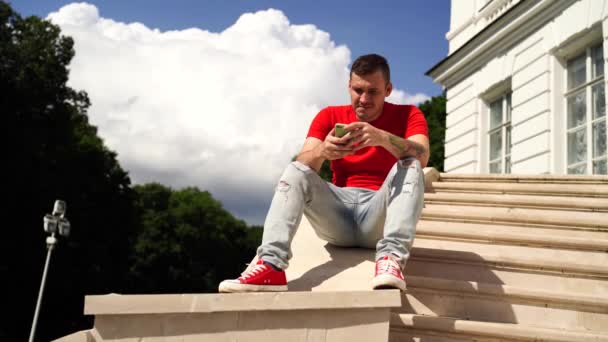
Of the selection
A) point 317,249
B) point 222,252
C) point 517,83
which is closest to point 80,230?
point 517,83

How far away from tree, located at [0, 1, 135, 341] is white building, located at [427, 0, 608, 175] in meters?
14.6

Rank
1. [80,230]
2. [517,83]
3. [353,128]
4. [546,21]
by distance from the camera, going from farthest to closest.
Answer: [80,230] < [517,83] < [546,21] < [353,128]

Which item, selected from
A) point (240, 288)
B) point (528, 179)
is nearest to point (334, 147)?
point (240, 288)

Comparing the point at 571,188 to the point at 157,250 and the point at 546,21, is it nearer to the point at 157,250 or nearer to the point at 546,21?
the point at 546,21

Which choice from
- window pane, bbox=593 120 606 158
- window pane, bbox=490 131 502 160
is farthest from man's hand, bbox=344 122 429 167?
window pane, bbox=490 131 502 160

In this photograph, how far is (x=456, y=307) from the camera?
11.5ft

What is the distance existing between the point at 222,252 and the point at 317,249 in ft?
160

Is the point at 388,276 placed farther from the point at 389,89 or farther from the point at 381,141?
the point at 389,89

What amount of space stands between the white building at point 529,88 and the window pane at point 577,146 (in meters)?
0.02

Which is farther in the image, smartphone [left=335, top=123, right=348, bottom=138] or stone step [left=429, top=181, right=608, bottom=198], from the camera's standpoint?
stone step [left=429, top=181, right=608, bottom=198]

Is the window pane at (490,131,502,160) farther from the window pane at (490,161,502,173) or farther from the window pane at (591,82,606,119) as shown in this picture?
the window pane at (591,82,606,119)

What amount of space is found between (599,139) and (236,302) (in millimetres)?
8521

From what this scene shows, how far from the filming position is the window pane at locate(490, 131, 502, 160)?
488 inches

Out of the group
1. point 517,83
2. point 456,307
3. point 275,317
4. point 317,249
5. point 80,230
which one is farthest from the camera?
point 80,230
